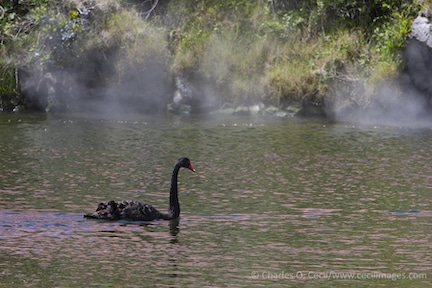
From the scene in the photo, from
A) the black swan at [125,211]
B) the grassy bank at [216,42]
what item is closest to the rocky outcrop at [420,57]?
the grassy bank at [216,42]

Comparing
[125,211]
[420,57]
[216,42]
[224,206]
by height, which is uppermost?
[216,42]

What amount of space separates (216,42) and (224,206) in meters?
Result: 20.3

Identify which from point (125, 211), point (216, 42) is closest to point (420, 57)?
point (216, 42)

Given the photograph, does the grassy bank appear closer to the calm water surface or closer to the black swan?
the calm water surface

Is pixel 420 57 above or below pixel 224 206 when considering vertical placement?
above

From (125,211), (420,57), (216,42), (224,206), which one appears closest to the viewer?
(125,211)

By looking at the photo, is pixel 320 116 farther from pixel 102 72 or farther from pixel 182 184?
pixel 182 184

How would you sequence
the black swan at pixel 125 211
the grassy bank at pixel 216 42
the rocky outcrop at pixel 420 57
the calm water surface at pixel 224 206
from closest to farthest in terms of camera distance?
1. the calm water surface at pixel 224 206
2. the black swan at pixel 125 211
3. the rocky outcrop at pixel 420 57
4. the grassy bank at pixel 216 42

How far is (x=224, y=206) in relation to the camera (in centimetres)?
1891

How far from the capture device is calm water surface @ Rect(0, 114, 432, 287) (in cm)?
1407

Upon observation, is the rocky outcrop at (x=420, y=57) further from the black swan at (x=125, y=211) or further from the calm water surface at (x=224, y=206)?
the black swan at (x=125, y=211)

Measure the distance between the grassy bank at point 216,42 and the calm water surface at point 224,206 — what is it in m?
4.85

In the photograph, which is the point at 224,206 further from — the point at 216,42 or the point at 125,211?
the point at 216,42

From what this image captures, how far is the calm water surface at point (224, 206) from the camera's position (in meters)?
14.1
